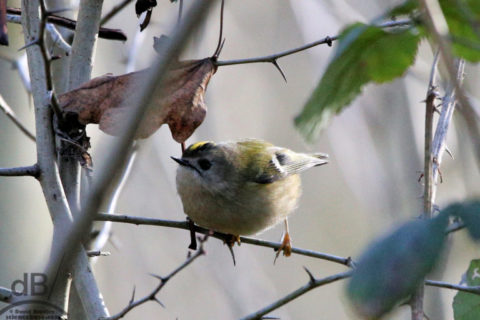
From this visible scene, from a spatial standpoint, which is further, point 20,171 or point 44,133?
point 44,133

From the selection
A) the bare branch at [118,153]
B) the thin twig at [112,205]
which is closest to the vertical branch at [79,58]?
the thin twig at [112,205]

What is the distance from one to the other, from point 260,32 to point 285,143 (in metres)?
1.29

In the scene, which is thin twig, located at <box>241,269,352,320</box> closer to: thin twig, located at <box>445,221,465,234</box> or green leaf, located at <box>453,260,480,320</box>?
green leaf, located at <box>453,260,480,320</box>

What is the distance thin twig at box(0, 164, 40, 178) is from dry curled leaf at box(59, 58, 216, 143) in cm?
18

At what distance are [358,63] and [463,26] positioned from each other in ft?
0.45

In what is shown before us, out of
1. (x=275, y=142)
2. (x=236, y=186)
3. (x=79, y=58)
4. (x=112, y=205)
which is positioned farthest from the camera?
(x=275, y=142)

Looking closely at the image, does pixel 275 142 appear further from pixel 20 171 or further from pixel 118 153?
pixel 118 153

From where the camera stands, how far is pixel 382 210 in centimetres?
340

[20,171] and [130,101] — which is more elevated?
[130,101]

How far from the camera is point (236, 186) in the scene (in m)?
2.80

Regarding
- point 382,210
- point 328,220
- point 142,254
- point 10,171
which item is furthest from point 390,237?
point 328,220

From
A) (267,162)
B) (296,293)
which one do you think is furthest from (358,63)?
(267,162)

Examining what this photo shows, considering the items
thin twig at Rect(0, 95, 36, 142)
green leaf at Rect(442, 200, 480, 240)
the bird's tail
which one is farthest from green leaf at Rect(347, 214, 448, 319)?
the bird's tail

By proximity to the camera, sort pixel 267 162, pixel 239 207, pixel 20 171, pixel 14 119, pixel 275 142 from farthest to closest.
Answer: pixel 275 142 < pixel 267 162 < pixel 239 207 < pixel 14 119 < pixel 20 171
